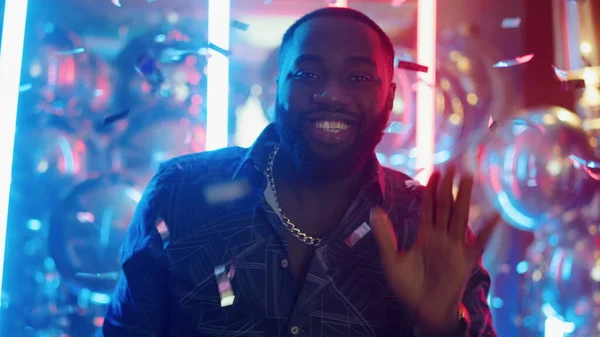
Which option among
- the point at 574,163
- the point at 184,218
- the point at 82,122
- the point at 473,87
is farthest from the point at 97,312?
the point at 574,163

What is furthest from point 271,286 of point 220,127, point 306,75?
point 220,127

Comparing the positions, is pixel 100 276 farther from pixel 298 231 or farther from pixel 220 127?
pixel 298 231

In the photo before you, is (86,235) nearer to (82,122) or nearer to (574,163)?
(82,122)

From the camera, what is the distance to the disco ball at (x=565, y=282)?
1.40 meters

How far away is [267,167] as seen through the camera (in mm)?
985

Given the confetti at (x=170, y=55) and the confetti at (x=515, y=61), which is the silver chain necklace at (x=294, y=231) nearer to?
the confetti at (x=170, y=55)

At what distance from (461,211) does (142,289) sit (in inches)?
23.4

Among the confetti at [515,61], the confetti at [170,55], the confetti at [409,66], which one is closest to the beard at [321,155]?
the confetti at [409,66]

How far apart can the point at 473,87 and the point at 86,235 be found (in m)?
1.29

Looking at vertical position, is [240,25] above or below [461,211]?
above

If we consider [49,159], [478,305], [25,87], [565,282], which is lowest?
[565,282]

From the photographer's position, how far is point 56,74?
4.78 feet

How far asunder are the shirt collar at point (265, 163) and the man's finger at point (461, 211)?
27 centimetres

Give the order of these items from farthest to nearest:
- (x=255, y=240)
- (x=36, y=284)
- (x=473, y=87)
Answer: (x=473, y=87)
(x=36, y=284)
(x=255, y=240)
